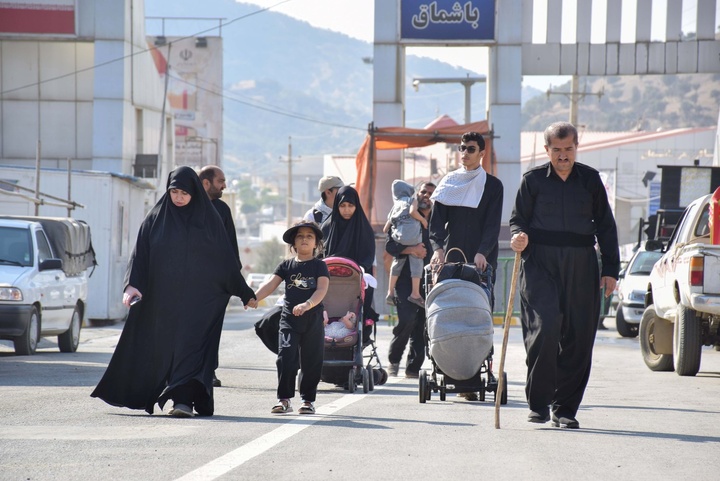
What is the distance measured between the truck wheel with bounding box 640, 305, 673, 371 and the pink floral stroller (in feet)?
15.2

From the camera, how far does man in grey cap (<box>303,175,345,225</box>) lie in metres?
12.7

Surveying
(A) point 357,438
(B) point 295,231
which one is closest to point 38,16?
(B) point 295,231

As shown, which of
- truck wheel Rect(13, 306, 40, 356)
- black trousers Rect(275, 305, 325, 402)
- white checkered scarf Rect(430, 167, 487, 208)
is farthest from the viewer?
truck wheel Rect(13, 306, 40, 356)

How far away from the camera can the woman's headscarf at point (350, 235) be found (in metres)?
11.7

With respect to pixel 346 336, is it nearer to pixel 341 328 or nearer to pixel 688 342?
pixel 341 328

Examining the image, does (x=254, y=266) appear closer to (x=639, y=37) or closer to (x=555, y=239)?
(x=639, y=37)

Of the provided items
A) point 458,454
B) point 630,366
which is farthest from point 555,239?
point 630,366

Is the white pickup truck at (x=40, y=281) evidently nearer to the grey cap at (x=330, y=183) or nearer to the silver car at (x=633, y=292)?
the grey cap at (x=330, y=183)

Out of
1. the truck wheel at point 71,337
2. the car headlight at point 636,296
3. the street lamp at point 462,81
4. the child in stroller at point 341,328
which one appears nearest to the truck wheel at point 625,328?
the car headlight at point 636,296

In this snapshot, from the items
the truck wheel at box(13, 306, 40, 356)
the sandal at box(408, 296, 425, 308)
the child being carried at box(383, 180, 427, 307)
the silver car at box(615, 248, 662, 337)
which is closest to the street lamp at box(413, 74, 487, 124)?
the silver car at box(615, 248, 662, 337)

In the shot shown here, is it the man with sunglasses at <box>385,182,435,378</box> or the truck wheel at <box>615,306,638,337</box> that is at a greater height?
the man with sunglasses at <box>385,182,435,378</box>

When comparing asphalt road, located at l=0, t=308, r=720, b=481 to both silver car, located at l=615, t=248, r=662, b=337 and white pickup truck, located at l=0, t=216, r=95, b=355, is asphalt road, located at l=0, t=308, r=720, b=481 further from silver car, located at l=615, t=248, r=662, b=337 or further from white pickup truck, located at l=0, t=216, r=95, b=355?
silver car, located at l=615, t=248, r=662, b=337

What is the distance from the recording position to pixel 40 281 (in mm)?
16344

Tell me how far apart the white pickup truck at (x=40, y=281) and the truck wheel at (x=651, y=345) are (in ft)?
23.6
